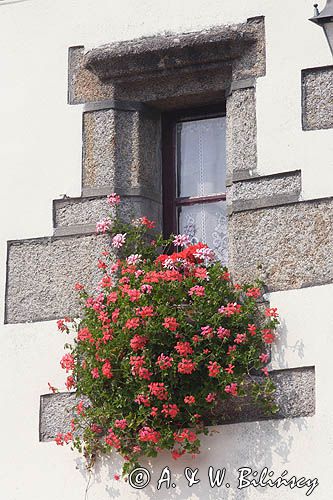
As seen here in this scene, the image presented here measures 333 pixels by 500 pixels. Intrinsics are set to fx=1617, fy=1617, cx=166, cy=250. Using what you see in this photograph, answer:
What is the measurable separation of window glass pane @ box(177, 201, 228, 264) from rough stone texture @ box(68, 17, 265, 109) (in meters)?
0.54

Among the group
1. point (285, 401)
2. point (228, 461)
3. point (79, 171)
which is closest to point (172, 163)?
point (79, 171)

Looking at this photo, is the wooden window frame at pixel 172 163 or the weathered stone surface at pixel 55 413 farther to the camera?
the wooden window frame at pixel 172 163

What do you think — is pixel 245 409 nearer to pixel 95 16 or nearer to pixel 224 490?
pixel 224 490

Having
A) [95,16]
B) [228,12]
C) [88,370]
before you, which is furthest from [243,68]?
[88,370]

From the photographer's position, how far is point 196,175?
795 cm

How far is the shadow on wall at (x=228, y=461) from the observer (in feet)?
23.0

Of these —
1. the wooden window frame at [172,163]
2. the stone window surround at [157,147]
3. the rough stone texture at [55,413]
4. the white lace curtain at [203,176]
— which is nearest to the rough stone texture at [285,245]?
the stone window surround at [157,147]

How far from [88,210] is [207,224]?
581mm

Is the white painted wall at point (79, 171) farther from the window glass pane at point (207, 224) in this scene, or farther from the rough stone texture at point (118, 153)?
the window glass pane at point (207, 224)

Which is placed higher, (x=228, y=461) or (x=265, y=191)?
(x=265, y=191)

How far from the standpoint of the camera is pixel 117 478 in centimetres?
720

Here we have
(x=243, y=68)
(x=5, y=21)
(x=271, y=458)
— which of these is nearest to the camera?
(x=271, y=458)

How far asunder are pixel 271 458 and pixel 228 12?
2.18m
